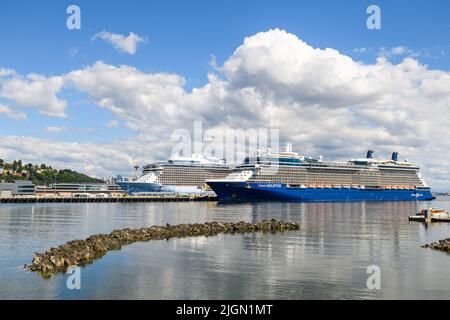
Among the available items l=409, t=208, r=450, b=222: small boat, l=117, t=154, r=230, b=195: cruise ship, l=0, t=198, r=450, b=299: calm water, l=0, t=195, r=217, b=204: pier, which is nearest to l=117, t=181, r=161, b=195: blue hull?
l=117, t=154, r=230, b=195: cruise ship

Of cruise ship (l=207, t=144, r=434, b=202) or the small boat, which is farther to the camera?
cruise ship (l=207, t=144, r=434, b=202)

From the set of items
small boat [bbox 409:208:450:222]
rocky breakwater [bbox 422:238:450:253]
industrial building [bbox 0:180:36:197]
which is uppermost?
→ industrial building [bbox 0:180:36:197]

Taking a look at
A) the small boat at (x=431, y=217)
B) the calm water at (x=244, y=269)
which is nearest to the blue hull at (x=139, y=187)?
Answer: the small boat at (x=431, y=217)

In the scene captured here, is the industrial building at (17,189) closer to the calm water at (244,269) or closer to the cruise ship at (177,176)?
the cruise ship at (177,176)

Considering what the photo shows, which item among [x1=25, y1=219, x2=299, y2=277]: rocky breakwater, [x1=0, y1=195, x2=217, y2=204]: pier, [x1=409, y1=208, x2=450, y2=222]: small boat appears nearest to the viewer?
[x1=25, y1=219, x2=299, y2=277]: rocky breakwater

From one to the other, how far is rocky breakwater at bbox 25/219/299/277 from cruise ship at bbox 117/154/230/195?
9304 centimetres

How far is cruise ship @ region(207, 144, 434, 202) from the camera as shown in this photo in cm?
9957

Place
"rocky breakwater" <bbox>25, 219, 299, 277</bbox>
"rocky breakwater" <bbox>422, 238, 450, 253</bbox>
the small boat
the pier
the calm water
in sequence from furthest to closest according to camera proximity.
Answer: the pier < the small boat < "rocky breakwater" <bbox>422, 238, 450, 253</bbox> < "rocky breakwater" <bbox>25, 219, 299, 277</bbox> < the calm water

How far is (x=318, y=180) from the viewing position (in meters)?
111

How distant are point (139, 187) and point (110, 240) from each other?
105 m

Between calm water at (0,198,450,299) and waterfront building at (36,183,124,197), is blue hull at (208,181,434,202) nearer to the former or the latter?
calm water at (0,198,450,299)

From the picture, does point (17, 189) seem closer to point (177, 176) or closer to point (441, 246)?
point (177, 176)

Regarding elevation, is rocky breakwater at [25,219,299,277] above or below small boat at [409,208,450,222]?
below
